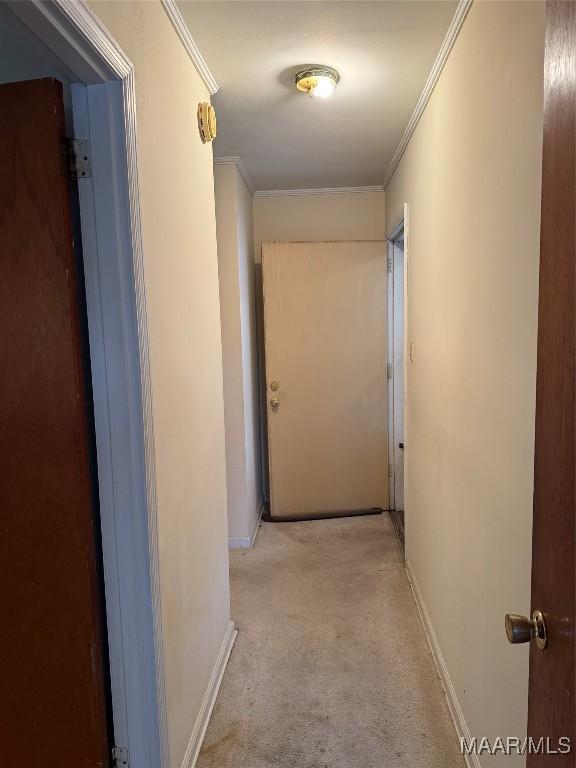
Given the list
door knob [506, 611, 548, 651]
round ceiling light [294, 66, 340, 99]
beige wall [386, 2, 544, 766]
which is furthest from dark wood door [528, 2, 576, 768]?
round ceiling light [294, 66, 340, 99]

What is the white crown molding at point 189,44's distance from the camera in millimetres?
1444

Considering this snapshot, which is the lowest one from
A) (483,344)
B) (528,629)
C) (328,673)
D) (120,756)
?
(328,673)

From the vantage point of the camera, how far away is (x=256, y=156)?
9.29 ft

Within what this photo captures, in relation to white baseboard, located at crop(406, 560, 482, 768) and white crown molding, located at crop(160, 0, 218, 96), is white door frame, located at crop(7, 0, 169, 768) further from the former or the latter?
white baseboard, located at crop(406, 560, 482, 768)

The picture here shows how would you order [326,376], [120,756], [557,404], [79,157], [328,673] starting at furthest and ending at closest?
[326,376]
[328,673]
[120,756]
[79,157]
[557,404]

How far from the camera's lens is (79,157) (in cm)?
113

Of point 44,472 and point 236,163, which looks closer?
point 44,472

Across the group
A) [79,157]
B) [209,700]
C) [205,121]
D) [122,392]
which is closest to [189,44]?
[205,121]

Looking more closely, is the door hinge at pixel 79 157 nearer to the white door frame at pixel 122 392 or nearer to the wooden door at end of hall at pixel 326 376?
the white door frame at pixel 122 392

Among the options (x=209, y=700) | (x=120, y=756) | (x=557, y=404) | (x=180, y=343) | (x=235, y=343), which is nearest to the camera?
(x=557, y=404)

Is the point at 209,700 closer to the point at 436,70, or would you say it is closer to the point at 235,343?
the point at 235,343

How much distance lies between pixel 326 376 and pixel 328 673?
198 cm

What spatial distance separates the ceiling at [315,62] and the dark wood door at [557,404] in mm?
1104

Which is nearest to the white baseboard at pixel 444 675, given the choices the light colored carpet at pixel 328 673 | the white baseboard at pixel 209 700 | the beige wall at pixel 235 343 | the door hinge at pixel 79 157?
the light colored carpet at pixel 328 673
